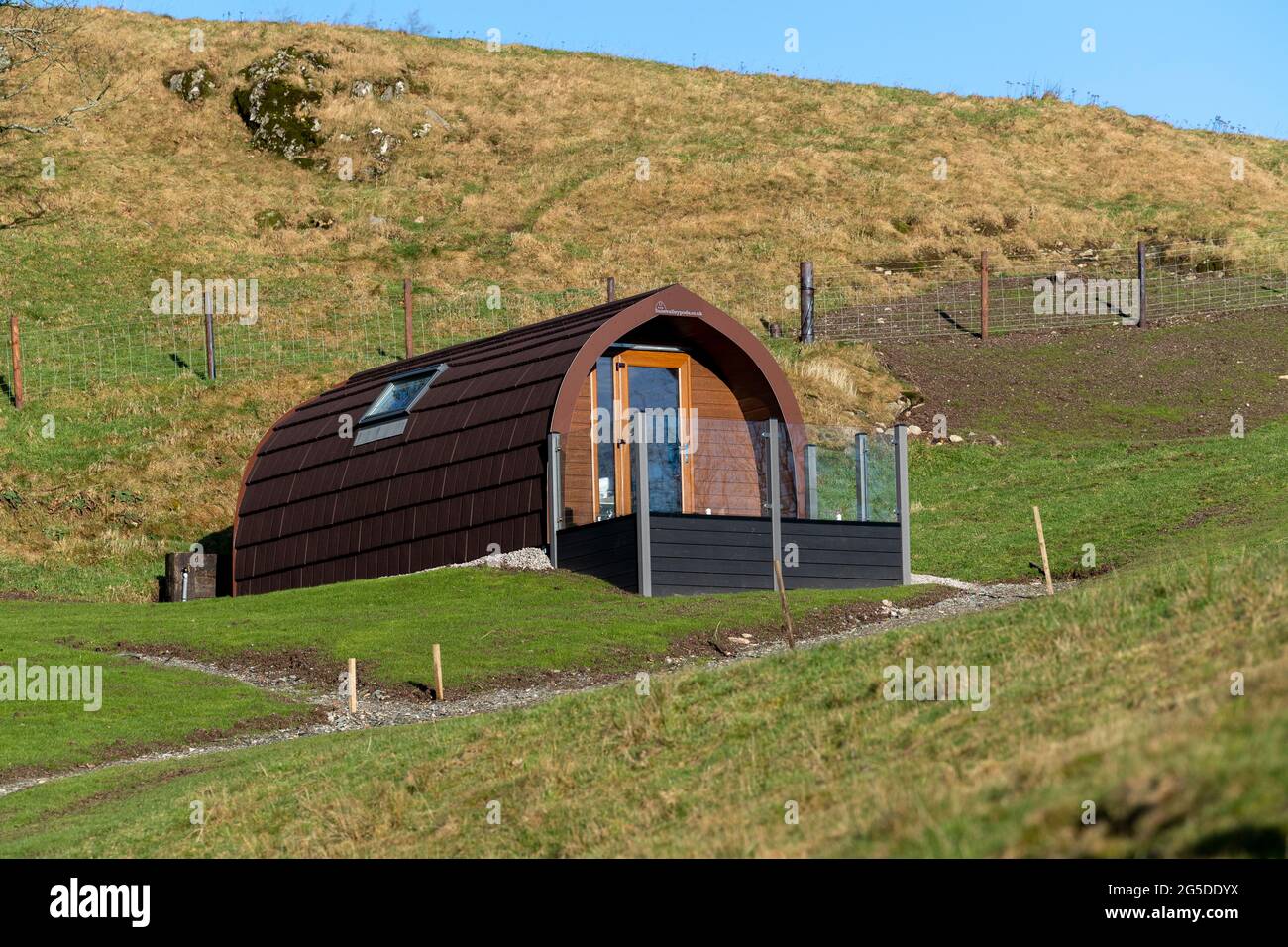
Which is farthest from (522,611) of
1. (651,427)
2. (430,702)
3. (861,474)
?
(861,474)

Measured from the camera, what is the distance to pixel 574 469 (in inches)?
1067

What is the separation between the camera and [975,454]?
37812 mm

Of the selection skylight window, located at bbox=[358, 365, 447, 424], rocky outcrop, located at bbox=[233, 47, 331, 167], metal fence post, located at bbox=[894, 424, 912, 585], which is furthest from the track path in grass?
rocky outcrop, located at bbox=[233, 47, 331, 167]

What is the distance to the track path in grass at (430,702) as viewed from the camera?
18.2 metres

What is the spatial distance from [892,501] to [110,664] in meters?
12.8

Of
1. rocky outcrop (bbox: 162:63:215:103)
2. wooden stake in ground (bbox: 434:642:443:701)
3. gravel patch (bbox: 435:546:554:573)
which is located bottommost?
wooden stake in ground (bbox: 434:642:443:701)

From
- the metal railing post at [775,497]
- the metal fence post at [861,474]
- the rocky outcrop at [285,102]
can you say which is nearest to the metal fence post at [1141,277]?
the metal fence post at [861,474]

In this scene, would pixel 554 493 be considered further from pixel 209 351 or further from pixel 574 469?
pixel 209 351

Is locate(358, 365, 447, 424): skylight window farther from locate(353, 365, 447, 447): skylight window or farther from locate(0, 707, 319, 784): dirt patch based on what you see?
locate(0, 707, 319, 784): dirt patch

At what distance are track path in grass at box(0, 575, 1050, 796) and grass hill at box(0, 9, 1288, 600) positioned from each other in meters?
16.6

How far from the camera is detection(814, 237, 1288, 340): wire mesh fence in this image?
50.1 meters

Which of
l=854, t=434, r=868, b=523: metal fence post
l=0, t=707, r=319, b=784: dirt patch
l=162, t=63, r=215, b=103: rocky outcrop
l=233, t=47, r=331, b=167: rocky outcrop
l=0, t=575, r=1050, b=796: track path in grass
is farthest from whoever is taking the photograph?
l=162, t=63, r=215, b=103: rocky outcrop

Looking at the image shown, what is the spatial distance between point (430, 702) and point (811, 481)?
916 cm
